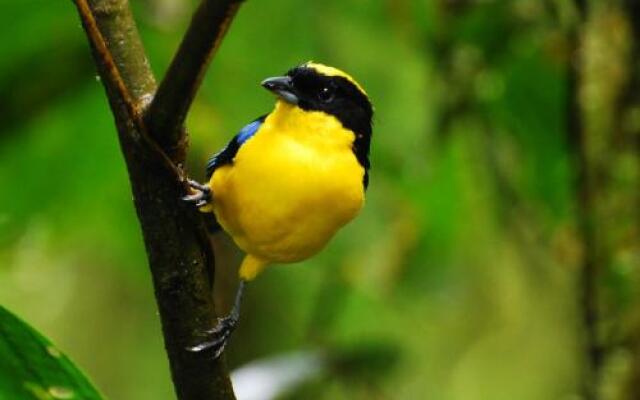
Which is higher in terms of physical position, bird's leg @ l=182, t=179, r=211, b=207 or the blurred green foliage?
bird's leg @ l=182, t=179, r=211, b=207

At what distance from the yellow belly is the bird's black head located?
13 centimetres

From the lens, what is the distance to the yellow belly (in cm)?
133

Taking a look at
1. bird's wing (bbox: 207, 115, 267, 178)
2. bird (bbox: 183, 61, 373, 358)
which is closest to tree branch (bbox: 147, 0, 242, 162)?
bird (bbox: 183, 61, 373, 358)

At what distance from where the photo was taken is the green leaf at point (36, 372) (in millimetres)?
849

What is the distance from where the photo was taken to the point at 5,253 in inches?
110

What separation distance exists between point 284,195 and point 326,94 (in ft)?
0.91

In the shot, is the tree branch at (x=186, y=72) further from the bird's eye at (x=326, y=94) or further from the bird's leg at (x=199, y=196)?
the bird's eye at (x=326, y=94)

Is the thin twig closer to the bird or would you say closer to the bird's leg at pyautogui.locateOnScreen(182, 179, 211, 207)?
the bird's leg at pyautogui.locateOnScreen(182, 179, 211, 207)

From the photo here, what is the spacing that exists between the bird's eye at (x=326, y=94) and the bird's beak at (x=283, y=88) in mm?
42

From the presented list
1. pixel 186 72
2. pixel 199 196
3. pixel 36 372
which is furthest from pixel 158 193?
pixel 36 372

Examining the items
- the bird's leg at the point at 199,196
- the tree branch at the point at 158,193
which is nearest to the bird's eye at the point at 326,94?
the bird's leg at the point at 199,196

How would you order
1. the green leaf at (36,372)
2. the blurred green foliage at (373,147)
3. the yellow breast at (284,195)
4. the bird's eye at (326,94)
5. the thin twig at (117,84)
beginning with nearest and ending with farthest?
the green leaf at (36,372)
the thin twig at (117,84)
the yellow breast at (284,195)
the bird's eye at (326,94)
the blurred green foliage at (373,147)

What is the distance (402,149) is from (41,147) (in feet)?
2.59

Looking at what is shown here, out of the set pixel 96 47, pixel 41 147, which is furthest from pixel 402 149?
pixel 96 47
